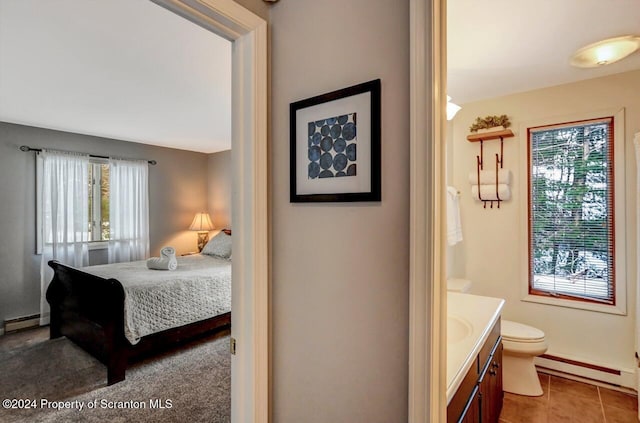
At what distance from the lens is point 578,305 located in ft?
8.49

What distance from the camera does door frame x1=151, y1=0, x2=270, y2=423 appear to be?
1.08 metres

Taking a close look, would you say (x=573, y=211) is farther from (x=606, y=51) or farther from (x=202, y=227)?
(x=202, y=227)

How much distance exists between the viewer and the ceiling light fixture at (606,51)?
6.26 ft

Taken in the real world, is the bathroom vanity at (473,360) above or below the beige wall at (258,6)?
below

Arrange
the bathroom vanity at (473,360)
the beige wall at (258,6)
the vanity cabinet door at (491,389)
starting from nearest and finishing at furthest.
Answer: the beige wall at (258,6) → the bathroom vanity at (473,360) → the vanity cabinet door at (491,389)

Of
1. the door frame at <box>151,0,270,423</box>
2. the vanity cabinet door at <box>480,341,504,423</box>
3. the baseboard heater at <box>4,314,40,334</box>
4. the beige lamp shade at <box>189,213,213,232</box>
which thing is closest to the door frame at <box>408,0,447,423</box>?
the door frame at <box>151,0,270,423</box>

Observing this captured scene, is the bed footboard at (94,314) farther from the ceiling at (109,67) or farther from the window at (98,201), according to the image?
the ceiling at (109,67)

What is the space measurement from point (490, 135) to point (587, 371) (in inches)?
81.0

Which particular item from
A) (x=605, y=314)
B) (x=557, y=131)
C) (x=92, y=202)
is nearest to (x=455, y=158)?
(x=557, y=131)

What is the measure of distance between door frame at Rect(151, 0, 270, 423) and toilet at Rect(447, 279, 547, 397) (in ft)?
6.34

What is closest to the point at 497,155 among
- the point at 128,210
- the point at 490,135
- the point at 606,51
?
the point at 490,135

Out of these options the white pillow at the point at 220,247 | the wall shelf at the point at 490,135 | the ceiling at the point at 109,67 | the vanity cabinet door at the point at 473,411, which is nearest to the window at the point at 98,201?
the ceiling at the point at 109,67

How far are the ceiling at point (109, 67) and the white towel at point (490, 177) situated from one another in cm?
232

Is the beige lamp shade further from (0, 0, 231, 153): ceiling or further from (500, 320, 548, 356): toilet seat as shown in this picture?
(500, 320, 548, 356): toilet seat
